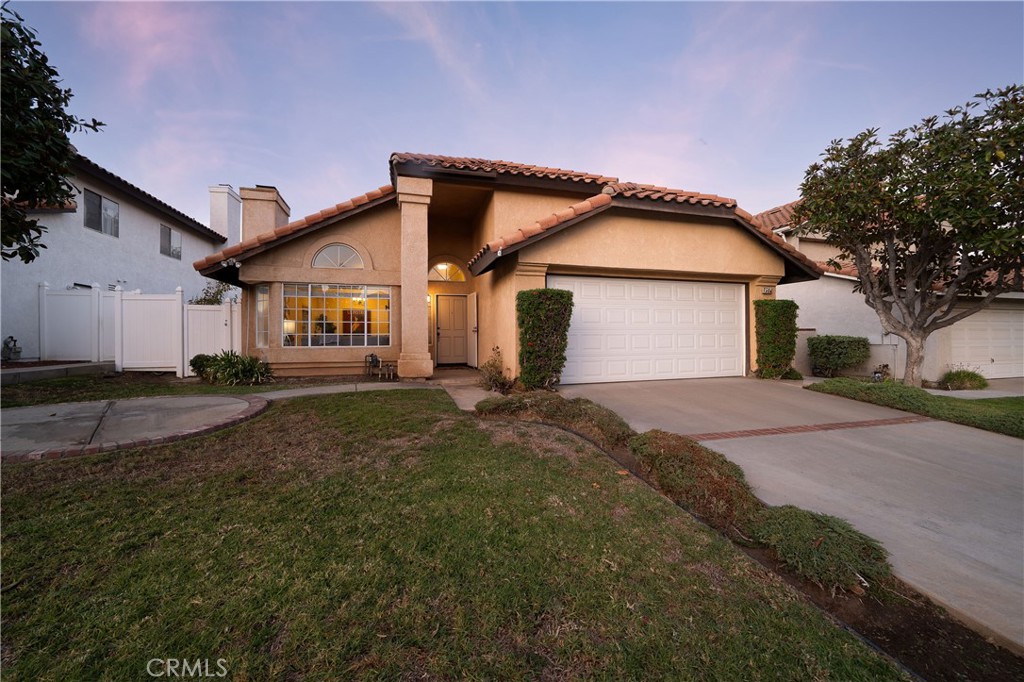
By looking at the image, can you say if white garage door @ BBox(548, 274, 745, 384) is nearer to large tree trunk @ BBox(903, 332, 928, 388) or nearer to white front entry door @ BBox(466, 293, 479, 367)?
large tree trunk @ BBox(903, 332, 928, 388)

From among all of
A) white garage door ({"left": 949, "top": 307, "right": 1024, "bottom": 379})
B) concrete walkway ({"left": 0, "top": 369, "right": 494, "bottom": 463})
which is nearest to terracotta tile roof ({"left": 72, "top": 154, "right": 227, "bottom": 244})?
concrete walkway ({"left": 0, "top": 369, "right": 494, "bottom": 463})

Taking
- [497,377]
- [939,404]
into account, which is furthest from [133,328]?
[939,404]

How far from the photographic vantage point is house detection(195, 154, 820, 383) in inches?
340

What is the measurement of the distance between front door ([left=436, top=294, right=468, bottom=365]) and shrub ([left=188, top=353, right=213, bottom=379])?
6.27m

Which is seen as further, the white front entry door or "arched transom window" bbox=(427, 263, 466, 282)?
"arched transom window" bbox=(427, 263, 466, 282)

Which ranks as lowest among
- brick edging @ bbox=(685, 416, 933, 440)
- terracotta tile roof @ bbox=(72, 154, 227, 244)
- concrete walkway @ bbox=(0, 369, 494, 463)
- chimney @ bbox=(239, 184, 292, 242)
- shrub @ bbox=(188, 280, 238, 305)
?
brick edging @ bbox=(685, 416, 933, 440)

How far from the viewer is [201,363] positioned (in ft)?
→ 33.3

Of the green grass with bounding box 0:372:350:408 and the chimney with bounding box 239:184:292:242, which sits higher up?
the chimney with bounding box 239:184:292:242

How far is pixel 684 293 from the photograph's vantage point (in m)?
9.58

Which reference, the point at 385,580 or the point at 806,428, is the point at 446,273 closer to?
the point at 806,428

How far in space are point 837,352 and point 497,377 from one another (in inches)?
398

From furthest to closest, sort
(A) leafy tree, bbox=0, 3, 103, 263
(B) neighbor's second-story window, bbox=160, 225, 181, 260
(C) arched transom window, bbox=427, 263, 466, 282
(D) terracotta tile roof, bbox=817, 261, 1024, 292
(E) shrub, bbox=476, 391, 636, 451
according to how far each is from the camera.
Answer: (B) neighbor's second-story window, bbox=160, 225, 181, 260
(C) arched transom window, bbox=427, 263, 466, 282
(D) terracotta tile roof, bbox=817, 261, 1024, 292
(E) shrub, bbox=476, 391, 636, 451
(A) leafy tree, bbox=0, 3, 103, 263

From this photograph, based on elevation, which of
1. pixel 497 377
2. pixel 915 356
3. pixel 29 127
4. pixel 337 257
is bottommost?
pixel 497 377

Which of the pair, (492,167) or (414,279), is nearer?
(492,167)
